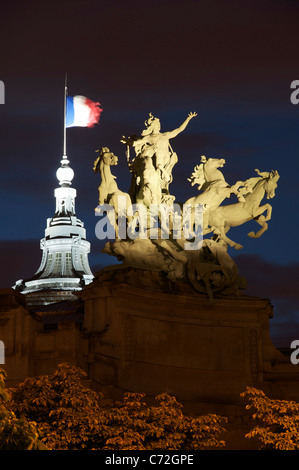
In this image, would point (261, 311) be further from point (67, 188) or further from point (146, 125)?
point (67, 188)

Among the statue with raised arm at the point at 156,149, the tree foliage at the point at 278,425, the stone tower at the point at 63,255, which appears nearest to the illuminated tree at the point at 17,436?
the tree foliage at the point at 278,425

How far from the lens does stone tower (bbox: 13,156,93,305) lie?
7431 centimetres

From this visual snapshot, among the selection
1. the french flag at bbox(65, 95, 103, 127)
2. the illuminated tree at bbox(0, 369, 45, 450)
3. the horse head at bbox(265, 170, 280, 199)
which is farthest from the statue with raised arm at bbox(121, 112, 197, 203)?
the illuminated tree at bbox(0, 369, 45, 450)

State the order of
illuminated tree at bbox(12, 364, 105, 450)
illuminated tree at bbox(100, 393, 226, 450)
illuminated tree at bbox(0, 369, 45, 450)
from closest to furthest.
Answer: illuminated tree at bbox(0, 369, 45, 450) → illuminated tree at bbox(12, 364, 105, 450) → illuminated tree at bbox(100, 393, 226, 450)

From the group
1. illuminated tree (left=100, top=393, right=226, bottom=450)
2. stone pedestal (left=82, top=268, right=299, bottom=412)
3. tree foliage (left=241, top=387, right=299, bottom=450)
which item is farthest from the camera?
stone pedestal (left=82, top=268, right=299, bottom=412)

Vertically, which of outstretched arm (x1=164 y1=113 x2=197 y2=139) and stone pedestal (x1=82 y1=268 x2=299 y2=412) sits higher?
outstretched arm (x1=164 y1=113 x2=197 y2=139)

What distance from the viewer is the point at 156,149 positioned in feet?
184

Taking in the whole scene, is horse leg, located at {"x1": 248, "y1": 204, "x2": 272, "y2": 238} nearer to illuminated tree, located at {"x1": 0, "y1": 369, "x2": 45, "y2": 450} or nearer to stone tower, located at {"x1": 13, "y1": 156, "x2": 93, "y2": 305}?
stone tower, located at {"x1": 13, "y1": 156, "x2": 93, "y2": 305}

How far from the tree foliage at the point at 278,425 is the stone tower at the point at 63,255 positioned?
33.2 meters

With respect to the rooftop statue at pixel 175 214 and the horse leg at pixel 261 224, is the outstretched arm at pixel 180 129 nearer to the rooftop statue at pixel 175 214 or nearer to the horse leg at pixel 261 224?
the rooftop statue at pixel 175 214

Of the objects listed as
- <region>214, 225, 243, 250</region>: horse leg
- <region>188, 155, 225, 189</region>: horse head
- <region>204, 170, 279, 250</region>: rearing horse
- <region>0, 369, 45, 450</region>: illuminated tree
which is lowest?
A: <region>0, 369, 45, 450</region>: illuminated tree

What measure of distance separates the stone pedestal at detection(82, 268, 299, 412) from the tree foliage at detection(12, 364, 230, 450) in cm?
975

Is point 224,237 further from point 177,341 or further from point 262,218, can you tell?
point 177,341
